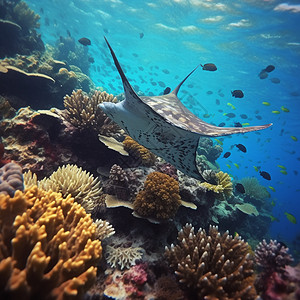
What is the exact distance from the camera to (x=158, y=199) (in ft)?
12.1

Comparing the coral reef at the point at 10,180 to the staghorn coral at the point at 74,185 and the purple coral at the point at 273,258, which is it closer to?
the staghorn coral at the point at 74,185

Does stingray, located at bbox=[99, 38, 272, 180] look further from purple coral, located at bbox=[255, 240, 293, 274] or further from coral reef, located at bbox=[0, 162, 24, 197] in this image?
coral reef, located at bbox=[0, 162, 24, 197]

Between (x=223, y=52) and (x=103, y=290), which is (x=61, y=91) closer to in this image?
(x=103, y=290)

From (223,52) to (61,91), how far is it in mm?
25859

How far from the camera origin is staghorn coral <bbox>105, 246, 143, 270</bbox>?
9.37 feet

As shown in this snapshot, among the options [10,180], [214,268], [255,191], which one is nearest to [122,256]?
[214,268]

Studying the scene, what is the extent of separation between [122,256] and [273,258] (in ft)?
7.18

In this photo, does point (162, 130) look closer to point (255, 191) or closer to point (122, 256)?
point (122, 256)

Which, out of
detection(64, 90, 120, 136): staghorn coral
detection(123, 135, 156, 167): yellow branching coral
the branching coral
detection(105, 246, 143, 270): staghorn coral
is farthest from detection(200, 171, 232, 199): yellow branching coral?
the branching coral

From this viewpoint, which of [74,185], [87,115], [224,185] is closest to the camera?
[74,185]

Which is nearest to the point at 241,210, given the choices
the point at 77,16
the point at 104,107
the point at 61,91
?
the point at 104,107

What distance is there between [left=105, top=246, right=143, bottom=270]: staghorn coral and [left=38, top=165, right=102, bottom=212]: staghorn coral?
951 mm

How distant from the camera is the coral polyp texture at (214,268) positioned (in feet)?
7.68

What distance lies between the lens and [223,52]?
86.2 ft
